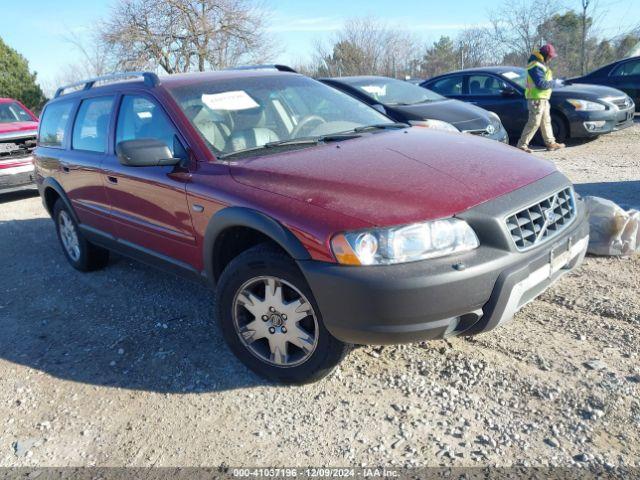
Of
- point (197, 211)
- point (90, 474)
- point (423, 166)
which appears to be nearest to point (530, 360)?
point (423, 166)

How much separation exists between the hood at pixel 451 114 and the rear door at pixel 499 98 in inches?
78.0

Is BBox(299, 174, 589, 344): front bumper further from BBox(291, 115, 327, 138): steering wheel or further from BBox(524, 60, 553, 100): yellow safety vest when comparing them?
BBox(524, 60, 553, 100): yellow safety vest

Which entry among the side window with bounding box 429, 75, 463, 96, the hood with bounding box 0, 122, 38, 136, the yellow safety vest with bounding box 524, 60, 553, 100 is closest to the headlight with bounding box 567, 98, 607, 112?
the yellow safety vest with bounding box 524, 60, 553, 100

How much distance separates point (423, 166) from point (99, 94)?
115 inches

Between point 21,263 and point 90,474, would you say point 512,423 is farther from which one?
point 21,263

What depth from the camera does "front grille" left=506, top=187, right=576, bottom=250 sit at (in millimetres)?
2712

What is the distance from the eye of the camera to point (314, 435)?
8.87ft

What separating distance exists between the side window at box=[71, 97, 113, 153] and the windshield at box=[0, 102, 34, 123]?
6440 millimetres

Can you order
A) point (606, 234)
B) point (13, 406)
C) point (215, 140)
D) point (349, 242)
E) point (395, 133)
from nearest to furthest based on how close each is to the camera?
point (349, 242) → point (13, 406) → point (215, 140) → point (395, 133) → point (606, 234)

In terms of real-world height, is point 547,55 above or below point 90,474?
above

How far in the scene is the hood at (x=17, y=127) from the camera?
9.27 meters

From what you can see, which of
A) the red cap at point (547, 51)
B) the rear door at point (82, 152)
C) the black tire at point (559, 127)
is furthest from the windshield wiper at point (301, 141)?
the black tire at point (559, 127)

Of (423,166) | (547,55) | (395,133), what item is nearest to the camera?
(423,166)

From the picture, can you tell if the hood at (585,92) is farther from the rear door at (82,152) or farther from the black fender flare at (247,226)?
the black fender flare at (247,226)
